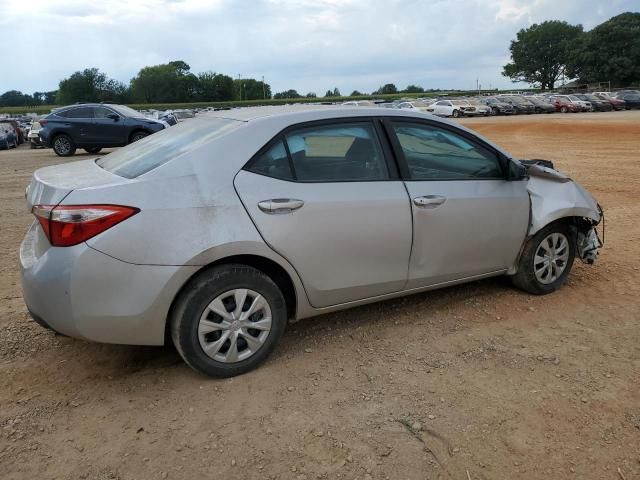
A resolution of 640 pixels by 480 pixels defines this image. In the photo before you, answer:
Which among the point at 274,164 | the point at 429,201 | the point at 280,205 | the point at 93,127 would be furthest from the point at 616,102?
the point at 280,205

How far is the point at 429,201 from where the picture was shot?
3.78 metres

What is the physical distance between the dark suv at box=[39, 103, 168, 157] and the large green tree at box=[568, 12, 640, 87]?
3215 inches

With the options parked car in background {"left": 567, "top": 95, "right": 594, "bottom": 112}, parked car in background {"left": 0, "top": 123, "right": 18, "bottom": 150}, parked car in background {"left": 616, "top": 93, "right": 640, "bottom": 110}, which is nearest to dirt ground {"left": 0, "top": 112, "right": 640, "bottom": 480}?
parked car in background {"left": 0, "top": 123, "right": 18, "bottom": 150}

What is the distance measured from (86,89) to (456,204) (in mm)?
118131

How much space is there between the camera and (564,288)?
4.78 meters

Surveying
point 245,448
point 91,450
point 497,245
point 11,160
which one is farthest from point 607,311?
point 11,160

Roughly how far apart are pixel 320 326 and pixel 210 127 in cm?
161

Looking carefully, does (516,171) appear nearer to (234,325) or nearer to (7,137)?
(234,325)

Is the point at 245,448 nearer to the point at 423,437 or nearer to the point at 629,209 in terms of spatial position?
the point at 423,437

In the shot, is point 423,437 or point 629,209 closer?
point 423,437

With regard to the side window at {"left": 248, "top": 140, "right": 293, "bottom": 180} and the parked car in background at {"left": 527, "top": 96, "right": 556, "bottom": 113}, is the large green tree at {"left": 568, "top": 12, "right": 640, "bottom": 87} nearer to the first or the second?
the parked car in background at {"left": 527, "top": 96, "right": 556, "bottom": 113}

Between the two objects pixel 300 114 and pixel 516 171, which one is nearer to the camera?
pixel 300 114

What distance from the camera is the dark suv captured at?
56.7 feet

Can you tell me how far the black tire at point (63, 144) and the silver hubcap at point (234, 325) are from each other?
54.4 ft
